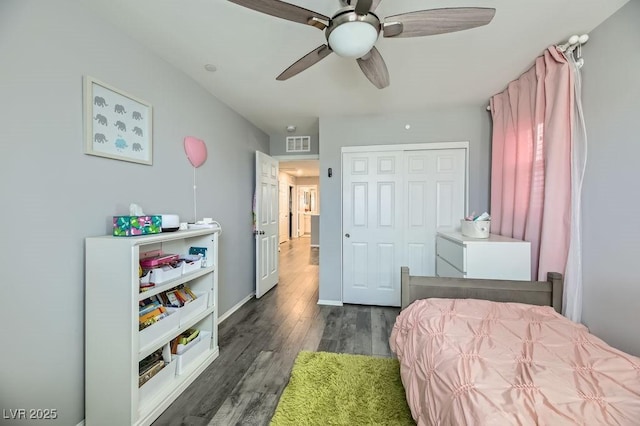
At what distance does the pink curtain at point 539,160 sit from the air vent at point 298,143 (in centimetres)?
251

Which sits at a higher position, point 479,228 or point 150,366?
point 479,228

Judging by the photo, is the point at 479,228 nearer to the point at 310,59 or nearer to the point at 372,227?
the point at 372,227

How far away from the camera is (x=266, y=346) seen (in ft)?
7.41

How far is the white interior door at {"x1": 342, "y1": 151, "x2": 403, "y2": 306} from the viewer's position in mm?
3137

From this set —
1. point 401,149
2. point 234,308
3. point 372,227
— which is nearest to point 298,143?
point 401,149

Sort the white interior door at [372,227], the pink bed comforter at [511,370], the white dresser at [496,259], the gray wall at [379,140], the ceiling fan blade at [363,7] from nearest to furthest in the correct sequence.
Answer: the pink bed comforter at [511,370]
the ceiling fan blade at [363,7]
the white dresser at [496,259]
the gray wall at [379,140]
the white interior door at [372,227]

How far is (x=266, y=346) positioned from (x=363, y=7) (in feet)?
8.24

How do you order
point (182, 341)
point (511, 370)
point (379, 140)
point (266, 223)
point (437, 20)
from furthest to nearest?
point (266, 223) → point (379, 140) → point (182, 341) → point (437, 20) → point (511, 370)

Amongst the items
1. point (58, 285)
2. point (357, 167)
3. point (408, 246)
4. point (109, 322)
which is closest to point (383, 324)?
point (408, 246)

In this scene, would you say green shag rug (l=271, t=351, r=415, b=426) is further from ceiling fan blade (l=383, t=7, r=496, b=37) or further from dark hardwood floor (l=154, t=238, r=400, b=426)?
ceiling fan blade (l=383, t=7, r=496, b=37)

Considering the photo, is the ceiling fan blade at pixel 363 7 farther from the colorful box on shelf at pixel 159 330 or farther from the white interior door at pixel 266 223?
the white interior door at pixel 266 223

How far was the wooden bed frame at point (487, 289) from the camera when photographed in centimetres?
158

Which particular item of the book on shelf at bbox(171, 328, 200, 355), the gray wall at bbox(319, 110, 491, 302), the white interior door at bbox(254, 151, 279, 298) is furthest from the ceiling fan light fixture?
the white interior door at bbox(254, 151, 279, 298)

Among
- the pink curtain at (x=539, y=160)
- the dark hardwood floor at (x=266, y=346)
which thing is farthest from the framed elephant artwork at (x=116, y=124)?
the pink curtain at (x=539, y=160)
